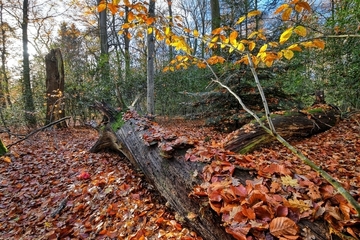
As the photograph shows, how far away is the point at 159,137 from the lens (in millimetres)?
2717

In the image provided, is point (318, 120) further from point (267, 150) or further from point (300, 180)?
point (300, 180)

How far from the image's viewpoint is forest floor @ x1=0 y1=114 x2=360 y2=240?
222 cm

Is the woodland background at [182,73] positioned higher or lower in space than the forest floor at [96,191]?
higher

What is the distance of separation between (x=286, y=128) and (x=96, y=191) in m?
3.96

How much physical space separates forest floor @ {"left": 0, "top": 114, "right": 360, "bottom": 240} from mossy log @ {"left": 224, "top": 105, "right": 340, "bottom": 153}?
8.1 inches

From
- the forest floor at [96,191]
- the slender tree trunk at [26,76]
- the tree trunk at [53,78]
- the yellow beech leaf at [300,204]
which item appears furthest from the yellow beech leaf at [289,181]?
the slender tree trunk at [26,76]

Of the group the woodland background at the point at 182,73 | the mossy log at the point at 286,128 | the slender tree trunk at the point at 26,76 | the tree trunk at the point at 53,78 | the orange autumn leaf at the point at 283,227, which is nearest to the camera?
the orange autumn leaf at the point at 283,227

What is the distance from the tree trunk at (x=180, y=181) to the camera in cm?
161

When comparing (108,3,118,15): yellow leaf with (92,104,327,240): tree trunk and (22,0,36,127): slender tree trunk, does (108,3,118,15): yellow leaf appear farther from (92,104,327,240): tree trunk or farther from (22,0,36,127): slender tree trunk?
(22,0,36,127): slender tree trunk

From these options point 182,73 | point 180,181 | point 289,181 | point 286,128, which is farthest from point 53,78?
point 289,181

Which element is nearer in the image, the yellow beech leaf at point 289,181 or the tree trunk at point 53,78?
the yellow beech leaf at point 289,181

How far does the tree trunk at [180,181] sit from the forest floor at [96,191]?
0.65 feet

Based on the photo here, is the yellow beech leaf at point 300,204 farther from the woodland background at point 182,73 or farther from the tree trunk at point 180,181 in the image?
the woodland background at point 182,73

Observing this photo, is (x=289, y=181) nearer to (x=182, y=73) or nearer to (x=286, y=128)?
(x=286, y=128)
